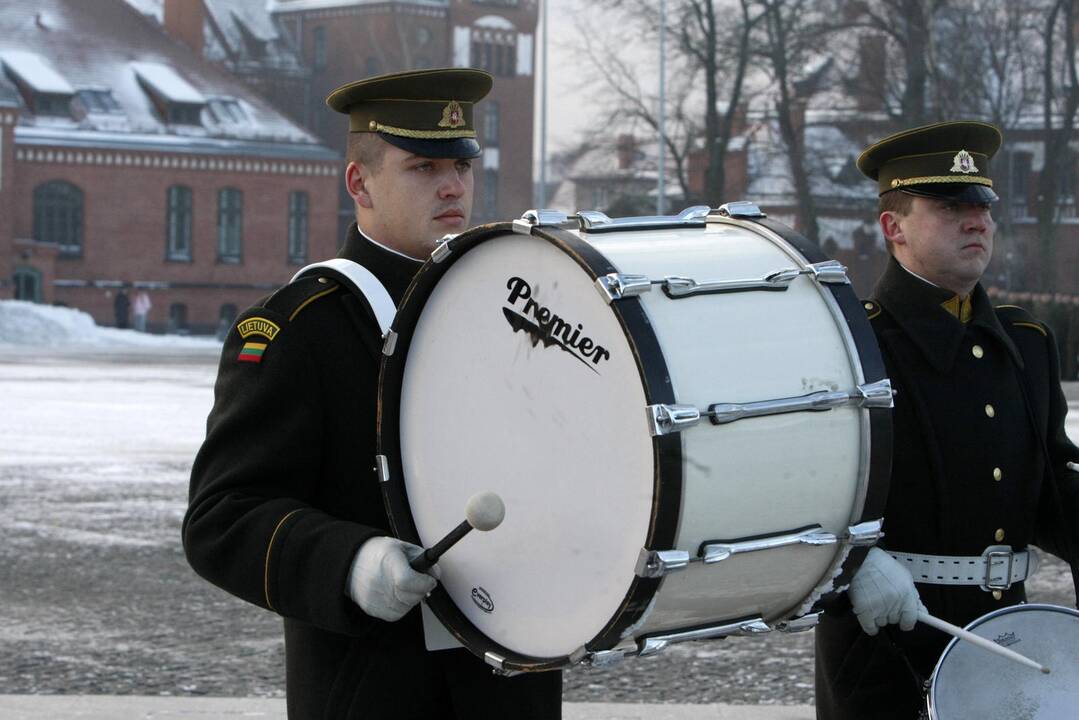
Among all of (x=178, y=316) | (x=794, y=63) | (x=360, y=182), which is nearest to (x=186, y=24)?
(x=178, y=316)

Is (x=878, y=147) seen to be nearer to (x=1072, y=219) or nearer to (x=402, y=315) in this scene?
(x=402, y=315)

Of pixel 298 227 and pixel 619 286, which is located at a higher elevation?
pixel 619 286

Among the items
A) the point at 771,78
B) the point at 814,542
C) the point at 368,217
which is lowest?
the point at 814,542

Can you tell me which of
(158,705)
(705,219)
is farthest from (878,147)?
(158,705)

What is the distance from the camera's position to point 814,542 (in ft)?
8.44

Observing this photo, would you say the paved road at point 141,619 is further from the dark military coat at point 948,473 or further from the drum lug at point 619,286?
the drum lug at point 619,286

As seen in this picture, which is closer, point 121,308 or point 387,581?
point 387,581

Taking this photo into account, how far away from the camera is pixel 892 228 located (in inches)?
149

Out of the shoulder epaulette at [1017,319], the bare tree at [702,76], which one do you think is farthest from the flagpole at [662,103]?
the shoulder epaulette at [1017,319]

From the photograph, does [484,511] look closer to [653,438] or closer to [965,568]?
[653,438]

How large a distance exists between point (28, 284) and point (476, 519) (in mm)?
47401

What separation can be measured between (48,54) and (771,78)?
25346 mm

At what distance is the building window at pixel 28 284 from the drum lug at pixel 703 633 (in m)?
47.0

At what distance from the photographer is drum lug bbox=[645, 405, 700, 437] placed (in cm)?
235
